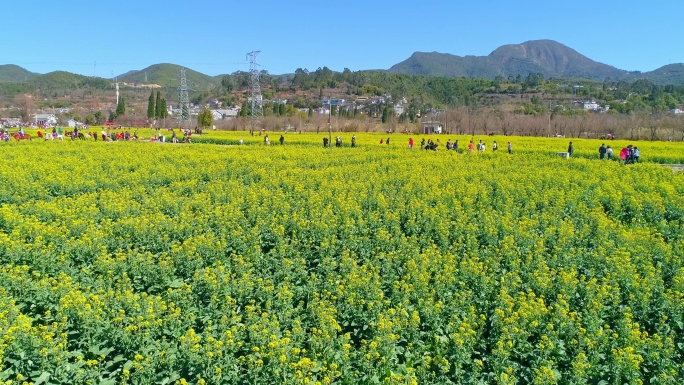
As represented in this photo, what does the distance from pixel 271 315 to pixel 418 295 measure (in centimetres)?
254

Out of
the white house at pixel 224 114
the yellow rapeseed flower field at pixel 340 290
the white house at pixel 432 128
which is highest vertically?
the white house at pixel 224 114

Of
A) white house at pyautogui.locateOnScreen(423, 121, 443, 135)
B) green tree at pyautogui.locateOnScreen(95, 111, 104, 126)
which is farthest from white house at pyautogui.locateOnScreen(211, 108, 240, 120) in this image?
white house at pyautogui.locateOnScreen(423, 121, 443, 135)

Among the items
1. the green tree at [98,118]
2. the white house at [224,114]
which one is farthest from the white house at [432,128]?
the green tree at [98,118]

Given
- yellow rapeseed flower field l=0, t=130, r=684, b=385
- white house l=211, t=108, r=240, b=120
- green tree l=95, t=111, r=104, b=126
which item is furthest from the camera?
white house l=211, t=108, r=240, b=120

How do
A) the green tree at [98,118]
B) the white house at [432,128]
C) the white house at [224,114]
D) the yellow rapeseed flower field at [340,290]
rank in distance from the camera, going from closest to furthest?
the yellow rapeseed flower field at [340,290] → the white house at [432,128] → the green tree at [98,118] → the white house at [224,114]

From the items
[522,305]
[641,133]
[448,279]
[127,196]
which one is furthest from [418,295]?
[641,133]

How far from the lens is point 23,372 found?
626cm

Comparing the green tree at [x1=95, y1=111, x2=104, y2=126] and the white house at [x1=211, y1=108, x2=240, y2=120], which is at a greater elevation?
the white house at [x1=211, y1=108, x2=240, y2=120]

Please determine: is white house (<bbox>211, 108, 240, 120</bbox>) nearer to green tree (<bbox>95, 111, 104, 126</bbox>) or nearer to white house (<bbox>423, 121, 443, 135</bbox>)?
green tree (<bbox>95, 111, 104, 126</bbox>)

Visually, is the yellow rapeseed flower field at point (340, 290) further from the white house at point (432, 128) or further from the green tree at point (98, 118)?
the green tree at point (98, 118)

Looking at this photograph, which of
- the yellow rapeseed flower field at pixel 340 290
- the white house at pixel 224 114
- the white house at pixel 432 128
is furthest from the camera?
the white house at pixel 224 114

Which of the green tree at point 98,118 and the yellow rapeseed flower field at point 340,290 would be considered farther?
the green tree at point 98,118

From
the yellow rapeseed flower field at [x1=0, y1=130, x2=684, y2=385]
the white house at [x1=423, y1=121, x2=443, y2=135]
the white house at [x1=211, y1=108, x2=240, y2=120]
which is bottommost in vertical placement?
the yellow rapeseed flower field at [x1=0, y1=130, x2=684, y2=385]

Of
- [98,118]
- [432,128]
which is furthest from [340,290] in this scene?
[98,118]
